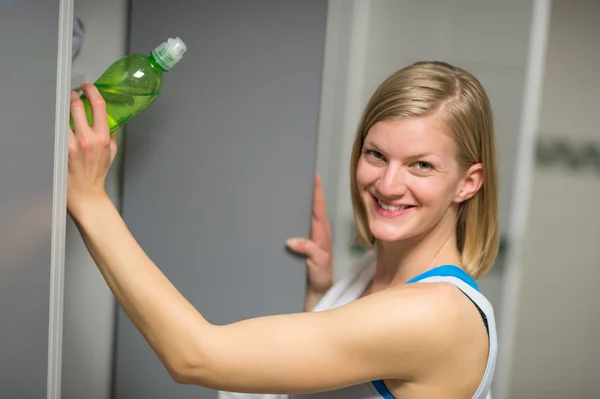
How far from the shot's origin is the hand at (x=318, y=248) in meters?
1.25

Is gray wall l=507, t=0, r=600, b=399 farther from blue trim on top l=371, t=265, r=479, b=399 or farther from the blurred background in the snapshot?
blue trim on top l=371, t=265, r=479, b=399

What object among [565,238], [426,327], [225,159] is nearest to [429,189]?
[426,327]

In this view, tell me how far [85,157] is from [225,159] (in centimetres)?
40

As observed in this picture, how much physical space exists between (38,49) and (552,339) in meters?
1.59

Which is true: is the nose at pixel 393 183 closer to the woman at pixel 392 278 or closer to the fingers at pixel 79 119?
the woman at pixel 392 278

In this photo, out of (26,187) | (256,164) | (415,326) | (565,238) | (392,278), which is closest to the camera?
(26,187)

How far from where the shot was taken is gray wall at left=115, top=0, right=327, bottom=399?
1186 millimetres

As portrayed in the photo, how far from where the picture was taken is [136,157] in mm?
1229

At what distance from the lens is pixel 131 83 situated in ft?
3.26

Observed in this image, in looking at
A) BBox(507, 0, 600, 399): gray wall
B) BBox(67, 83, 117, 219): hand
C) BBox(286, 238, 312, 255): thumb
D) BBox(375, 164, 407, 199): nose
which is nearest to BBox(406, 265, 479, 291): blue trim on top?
BBox(375, 164, 407, 199): nose

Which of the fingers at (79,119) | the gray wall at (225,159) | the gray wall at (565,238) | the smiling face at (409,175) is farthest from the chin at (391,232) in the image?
the gray wall at (565,238)

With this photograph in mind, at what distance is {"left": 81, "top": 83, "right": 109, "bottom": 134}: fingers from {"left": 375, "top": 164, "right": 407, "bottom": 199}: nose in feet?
1.18

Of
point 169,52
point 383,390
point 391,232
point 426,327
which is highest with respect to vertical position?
point 169,52

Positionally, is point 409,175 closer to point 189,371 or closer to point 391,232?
point 391,232
